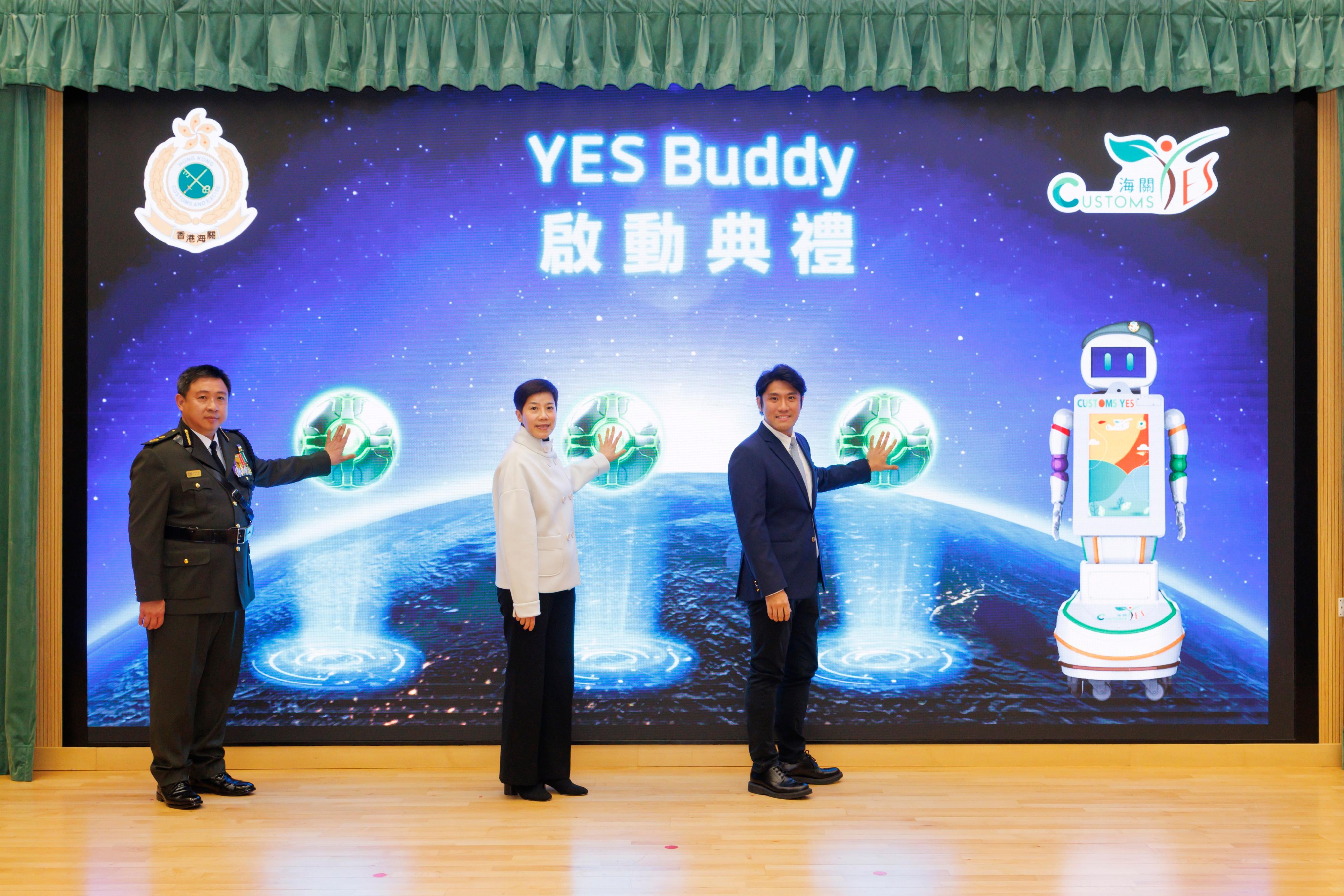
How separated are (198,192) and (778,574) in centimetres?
283

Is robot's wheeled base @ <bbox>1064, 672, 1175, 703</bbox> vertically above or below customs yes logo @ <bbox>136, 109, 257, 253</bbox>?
below

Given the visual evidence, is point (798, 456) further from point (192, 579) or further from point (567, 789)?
point (192, 579)

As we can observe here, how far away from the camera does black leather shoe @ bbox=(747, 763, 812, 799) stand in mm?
3426

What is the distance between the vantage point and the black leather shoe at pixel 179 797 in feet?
11.1

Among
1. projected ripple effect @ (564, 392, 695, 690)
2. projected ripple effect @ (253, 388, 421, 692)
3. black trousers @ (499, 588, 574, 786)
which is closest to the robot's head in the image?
projected ripple effect @ (564, 392, 695, 690)

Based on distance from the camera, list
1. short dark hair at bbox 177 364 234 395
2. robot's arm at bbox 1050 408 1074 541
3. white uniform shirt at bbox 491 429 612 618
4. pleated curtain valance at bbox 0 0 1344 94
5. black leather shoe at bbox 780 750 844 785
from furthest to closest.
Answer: robot's arm at bbox 1050 408 1074 541 < pleated curtain valance at bbox 0 0 1344 94 < black leather shoe at bbox 780 750 844 785 < short dark hair at bbox 177 364 234 395 < white uniform shirt at bbox 491 429 612 618

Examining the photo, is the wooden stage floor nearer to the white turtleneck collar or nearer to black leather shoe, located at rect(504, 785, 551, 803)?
black leather shoe, located at rect(504, 785, 551, 803)

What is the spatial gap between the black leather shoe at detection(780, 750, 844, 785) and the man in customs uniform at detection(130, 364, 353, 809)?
2.04m

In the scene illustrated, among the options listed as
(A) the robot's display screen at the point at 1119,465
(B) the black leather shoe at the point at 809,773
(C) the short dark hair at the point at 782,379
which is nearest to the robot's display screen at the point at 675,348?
(A) the robot's display screen at the point at 1119,465

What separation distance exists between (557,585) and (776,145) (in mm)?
2009

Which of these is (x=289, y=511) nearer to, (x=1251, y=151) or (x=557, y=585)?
(x=557, y=585)

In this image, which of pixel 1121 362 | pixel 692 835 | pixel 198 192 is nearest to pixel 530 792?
pixel 692 835

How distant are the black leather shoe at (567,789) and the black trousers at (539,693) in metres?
0.02

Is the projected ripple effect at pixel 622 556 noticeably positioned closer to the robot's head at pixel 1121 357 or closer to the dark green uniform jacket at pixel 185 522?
the dark green uniform jacket at pixel 185 522
